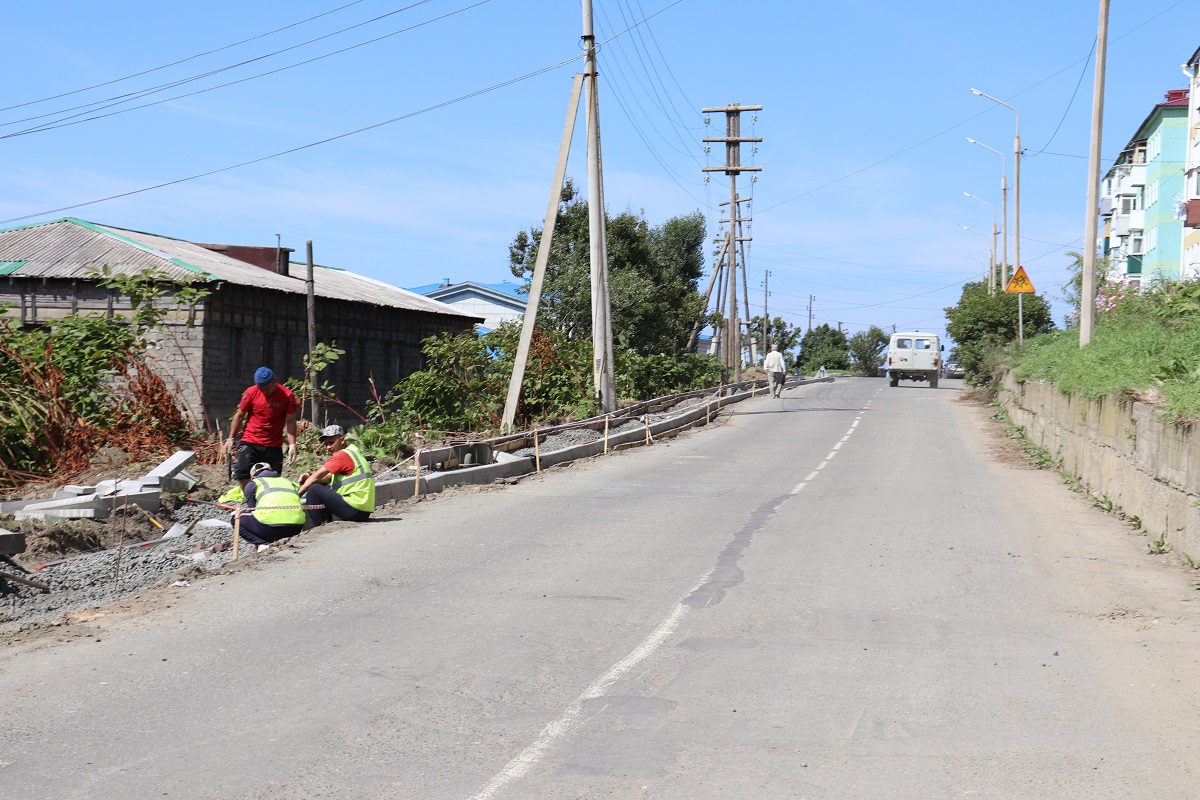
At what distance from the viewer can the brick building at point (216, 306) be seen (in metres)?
26.1

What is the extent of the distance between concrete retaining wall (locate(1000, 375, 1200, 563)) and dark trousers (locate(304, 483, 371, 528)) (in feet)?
26.2

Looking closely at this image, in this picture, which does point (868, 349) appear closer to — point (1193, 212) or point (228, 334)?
point (1193, 212)

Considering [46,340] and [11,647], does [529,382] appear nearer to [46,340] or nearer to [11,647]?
[46,340]

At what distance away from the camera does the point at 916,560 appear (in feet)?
34.8

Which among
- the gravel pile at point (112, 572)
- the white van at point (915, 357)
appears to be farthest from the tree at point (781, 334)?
the gravel pile at point (112, 572)

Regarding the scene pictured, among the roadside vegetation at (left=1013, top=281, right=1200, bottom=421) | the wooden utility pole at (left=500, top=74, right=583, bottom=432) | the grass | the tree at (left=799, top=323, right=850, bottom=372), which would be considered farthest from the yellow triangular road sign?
the tree at (left=799, top=323, right=850, bottom=372)

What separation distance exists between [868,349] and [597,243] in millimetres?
98016

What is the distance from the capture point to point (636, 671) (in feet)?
22.1

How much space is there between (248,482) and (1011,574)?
788cm

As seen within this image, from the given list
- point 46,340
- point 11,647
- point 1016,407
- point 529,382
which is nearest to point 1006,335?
point 1016,407

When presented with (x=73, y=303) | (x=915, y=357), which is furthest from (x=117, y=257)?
(x=915, y=357)

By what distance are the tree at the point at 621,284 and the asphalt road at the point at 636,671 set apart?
94.7ft

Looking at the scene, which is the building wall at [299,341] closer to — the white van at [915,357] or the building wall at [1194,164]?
the white van at [915,357]

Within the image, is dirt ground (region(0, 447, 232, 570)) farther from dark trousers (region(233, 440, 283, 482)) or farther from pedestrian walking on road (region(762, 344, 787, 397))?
pedestrian walking on road (region(762, 344, 787, 397))
